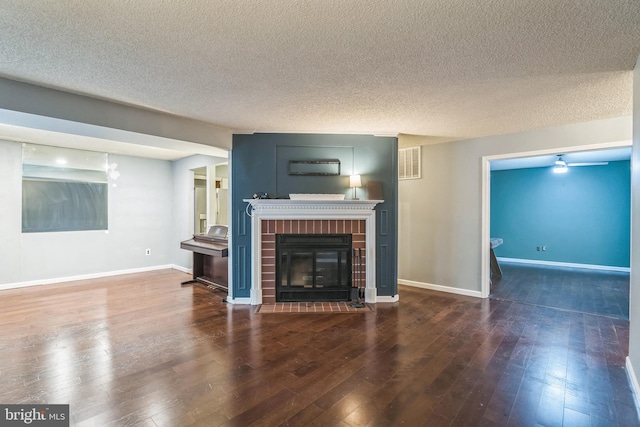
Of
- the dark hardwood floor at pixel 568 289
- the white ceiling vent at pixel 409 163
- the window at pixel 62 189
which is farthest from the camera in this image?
the white ceiling vent at pixel 409 163

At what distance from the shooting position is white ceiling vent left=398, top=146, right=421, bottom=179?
4.79 meters

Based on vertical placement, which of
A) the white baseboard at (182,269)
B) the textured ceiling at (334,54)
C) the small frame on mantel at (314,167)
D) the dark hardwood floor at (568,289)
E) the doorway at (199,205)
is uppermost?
the textured ceiling at (334,54)

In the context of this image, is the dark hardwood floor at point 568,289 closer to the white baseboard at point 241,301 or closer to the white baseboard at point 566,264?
the white baseboard at point 566,264

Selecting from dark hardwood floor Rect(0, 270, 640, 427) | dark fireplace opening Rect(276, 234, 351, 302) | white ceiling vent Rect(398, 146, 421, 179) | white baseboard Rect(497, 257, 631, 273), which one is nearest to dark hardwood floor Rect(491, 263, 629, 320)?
white baseboard Rect(497, 257, 631, 273)

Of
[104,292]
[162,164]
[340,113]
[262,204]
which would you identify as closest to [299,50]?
[340,113]

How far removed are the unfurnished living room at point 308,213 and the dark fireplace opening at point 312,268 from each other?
3 centimetres

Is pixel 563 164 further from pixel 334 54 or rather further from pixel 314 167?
pixel 334 54

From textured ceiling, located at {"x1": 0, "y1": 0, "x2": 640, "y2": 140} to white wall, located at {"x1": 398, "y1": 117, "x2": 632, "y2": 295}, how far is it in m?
0.99

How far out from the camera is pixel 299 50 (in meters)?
1.89

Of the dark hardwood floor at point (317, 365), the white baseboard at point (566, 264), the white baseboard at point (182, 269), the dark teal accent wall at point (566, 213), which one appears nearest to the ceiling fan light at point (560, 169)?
the dark teal accent wall at point (566, 213)

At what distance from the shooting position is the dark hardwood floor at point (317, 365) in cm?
177

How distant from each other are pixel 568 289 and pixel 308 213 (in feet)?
14.7

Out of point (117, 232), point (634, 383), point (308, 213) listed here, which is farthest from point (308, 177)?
point (117, 232)

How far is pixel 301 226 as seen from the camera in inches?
153
